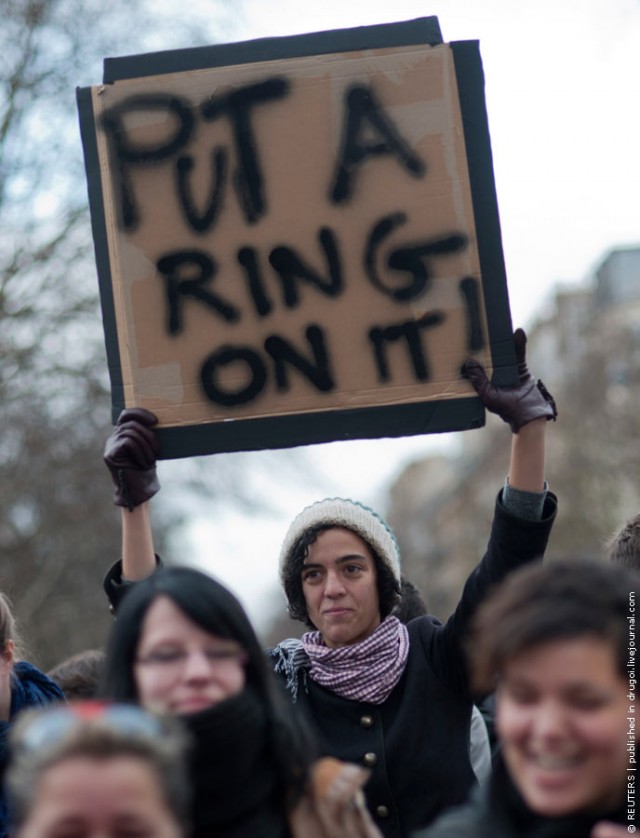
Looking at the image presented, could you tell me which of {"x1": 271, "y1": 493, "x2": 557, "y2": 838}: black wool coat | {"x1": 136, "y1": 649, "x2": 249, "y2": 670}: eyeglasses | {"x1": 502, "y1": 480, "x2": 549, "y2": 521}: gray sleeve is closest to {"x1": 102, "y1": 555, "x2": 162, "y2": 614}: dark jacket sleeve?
{"x1": 271, "y1": 493, "x2": 557, "y2": 838}: black wool coat

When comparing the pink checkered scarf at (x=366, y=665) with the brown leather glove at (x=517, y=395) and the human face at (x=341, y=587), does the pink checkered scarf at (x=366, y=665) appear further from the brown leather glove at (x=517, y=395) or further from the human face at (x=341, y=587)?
the brown leather glove at (x=517, y=395)

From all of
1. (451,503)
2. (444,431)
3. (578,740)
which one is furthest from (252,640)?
(451,503)

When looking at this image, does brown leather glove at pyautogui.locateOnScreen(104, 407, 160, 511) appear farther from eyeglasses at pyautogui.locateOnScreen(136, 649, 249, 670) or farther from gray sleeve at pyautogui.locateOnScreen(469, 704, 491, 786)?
gray sleeve at pyautogui.locateOnScreen(469, 704, 491, 786)

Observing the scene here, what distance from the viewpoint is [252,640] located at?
3.02 metres

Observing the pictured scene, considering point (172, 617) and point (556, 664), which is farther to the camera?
point (172, 617)

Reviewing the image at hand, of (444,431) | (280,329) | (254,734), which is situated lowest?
(254,734)

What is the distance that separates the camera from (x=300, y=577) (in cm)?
428

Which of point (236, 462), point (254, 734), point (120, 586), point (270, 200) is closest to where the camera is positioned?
point (254, 734)

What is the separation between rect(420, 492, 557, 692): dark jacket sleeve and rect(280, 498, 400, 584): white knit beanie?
32 centimetres

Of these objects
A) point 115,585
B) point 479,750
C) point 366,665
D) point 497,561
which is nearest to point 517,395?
point 497,561

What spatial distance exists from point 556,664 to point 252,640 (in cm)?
74

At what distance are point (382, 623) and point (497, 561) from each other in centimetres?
45

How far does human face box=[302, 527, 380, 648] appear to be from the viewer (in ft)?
13.5

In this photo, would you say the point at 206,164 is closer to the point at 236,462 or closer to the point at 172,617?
the point at 172,617
